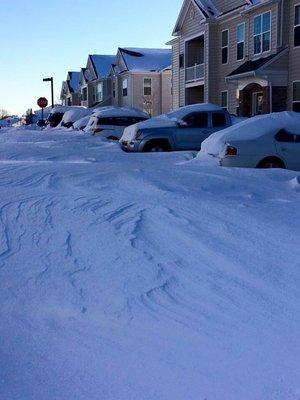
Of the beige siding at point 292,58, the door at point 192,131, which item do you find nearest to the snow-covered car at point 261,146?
the door at point 192,131

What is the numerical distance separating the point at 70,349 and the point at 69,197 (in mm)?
3898

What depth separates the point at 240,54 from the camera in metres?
26.9

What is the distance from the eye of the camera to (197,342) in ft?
12.3

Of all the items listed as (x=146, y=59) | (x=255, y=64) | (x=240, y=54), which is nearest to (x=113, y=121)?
(x=255, y=64)

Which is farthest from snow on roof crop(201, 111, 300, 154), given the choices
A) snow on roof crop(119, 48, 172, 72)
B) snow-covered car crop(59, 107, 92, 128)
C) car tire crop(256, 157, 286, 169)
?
snow on roof crop(119, 48, 172, 72)

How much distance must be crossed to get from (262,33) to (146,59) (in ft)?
87.3

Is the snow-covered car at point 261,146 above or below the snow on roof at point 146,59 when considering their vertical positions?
below

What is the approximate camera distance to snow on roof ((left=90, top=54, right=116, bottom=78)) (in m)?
58.2

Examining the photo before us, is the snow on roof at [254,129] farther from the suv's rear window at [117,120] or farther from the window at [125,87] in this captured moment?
the window at [125,87]

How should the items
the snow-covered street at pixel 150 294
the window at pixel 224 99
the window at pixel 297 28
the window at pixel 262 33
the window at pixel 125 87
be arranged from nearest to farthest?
the snow-covered street at pixel 150 294 → the window at pixel 297 28 → the window at pixel 262 33 → the window at pixel 224 99 → the window at pixel 125 87

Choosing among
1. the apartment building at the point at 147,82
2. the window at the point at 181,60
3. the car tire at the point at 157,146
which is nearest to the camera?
the car tire at the point at 157,146

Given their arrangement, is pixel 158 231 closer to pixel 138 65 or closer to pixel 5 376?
pixel 5 376

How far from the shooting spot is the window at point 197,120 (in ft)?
55.5

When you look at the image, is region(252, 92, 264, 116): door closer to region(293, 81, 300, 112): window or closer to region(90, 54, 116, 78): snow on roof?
region(293, 81, 300, 112): window
